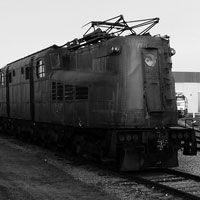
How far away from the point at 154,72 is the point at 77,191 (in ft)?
12.1

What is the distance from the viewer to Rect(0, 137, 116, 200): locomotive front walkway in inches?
291

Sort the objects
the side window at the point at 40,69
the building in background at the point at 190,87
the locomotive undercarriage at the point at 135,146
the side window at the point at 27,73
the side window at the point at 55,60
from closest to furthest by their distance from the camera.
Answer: the locomotive undercarriage at the point at 135,146 → the side window at the point at 55,60 → the side window at the point at 40,69 → the side window at the point at 27,73 → the building in background at the point at 190,87

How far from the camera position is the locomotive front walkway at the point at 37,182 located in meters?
7.40

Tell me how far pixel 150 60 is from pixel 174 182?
308 cm

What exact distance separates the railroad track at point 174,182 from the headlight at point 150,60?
278 centimetres

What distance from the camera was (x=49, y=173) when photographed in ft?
32.6

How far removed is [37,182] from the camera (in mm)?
8773

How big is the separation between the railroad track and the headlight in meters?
2.78

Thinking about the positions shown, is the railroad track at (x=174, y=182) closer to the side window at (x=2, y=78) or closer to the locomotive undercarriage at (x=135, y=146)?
the locomotive undercarriage at (x=135, y=146)

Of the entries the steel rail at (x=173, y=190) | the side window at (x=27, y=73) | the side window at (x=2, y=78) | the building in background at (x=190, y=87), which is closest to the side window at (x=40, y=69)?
the side window at (x=27, y=73)

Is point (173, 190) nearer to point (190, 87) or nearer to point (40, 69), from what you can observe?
point (40, 69)

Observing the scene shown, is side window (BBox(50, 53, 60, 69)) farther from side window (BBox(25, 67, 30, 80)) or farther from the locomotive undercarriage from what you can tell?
side window (BBox(25, 67, 30, 80))

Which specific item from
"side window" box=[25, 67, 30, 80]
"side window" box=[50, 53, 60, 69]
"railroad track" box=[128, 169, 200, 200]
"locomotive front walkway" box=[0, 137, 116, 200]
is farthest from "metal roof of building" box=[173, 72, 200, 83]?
"railroad track" box=[128, 169, 200, 200]

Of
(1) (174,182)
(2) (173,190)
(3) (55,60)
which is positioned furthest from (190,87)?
(2) (173,190)
